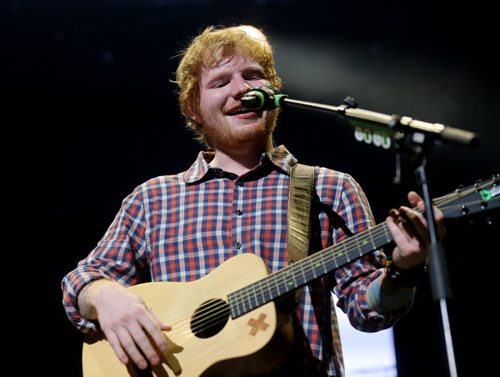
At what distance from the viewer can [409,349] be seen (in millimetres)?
5027

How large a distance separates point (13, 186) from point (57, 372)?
1519mm

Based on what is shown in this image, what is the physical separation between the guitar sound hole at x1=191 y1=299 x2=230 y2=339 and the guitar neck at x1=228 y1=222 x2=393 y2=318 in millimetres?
57

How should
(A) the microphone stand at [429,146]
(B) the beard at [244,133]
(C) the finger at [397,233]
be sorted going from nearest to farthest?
(A) the microphone stand at [429,146] → (C) the finger at [397,233] → (B) the beard at [244,133]

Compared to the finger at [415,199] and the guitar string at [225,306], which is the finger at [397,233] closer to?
the finger at [415,199]

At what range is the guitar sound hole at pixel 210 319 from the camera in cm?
254

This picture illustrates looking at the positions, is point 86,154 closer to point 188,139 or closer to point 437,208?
point 188,139

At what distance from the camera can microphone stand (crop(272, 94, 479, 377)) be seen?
1801 millimetres

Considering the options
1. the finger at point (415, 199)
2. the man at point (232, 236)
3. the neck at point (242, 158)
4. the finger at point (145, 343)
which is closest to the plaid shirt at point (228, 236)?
the man at point (232, 236)

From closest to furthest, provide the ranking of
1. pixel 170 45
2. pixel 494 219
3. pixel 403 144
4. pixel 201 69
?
1. pixel 403 144
2. pixel 494 219
3. pixel 201 69
4. pixel 170 45

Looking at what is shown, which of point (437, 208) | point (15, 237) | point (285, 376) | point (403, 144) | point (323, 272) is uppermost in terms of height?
point (15, 237)

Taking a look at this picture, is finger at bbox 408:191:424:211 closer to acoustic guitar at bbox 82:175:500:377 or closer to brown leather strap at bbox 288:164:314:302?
acoustic guitar at bbox 82:175:500:377

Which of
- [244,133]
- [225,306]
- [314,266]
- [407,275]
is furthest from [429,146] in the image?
[244,133]

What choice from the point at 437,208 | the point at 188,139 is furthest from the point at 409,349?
the point at 437,208

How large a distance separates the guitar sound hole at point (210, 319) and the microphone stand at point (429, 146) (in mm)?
918
